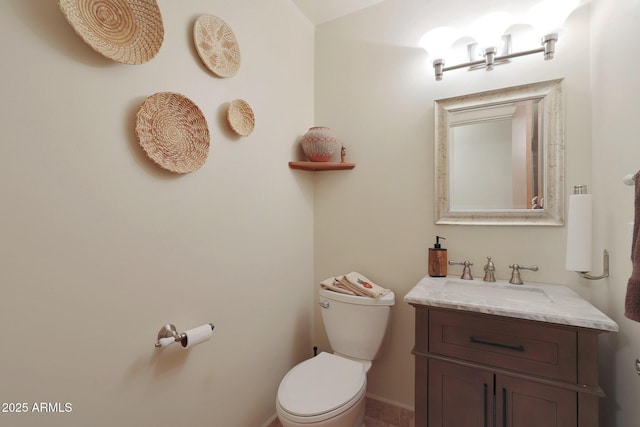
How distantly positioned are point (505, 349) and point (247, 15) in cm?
193

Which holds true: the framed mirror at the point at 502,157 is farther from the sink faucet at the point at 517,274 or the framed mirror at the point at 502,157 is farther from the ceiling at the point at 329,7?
the ceiling at the point at 329,7

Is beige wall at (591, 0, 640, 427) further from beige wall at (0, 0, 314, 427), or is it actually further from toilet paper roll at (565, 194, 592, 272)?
beige wall at (0, 0, 314, 427)

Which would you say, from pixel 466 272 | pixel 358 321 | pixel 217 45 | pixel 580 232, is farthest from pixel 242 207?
pixel 580 232

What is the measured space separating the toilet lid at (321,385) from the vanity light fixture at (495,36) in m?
1.64

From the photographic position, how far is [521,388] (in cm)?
103

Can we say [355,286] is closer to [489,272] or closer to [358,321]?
[358,321]

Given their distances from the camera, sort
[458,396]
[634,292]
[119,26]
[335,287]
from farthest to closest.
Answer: [335,287] < [458,396] < [119,26] < [634,292]

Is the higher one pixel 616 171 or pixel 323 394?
pixel 616 171

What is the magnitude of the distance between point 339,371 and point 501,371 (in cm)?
72

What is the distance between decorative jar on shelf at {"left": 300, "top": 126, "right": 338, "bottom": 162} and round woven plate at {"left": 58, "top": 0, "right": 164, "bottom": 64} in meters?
0.95

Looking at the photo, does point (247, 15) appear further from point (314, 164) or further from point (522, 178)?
point (522, 178)

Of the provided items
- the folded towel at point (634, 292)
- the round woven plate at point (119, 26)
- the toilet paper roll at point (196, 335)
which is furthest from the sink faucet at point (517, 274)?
the round woven plate at point (119, 26)

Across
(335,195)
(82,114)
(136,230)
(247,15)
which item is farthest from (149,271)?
(247,15)

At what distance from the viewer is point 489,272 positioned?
1.46 metres
